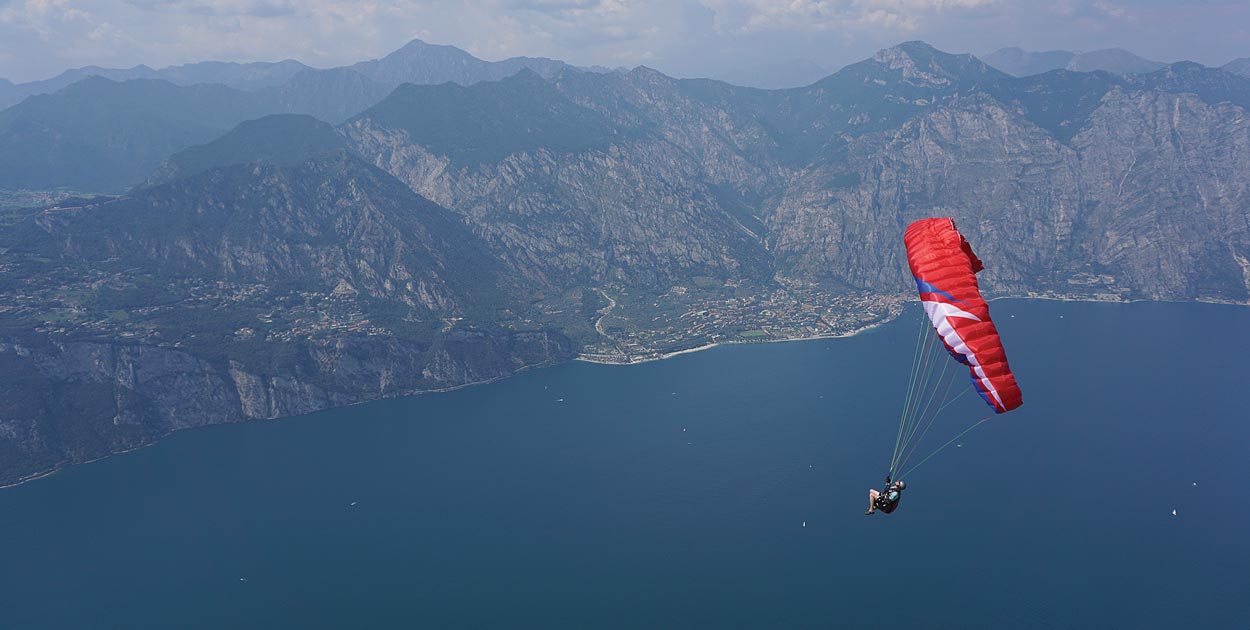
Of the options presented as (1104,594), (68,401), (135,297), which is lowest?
(1104,594)

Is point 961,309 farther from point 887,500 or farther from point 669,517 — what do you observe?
point 669,517

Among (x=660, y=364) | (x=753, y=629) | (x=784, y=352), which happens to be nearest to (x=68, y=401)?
(x=660, y=364)

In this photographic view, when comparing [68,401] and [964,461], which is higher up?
[68,401]

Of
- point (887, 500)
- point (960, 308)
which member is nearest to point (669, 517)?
point (887, 500)

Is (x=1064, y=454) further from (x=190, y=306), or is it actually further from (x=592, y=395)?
(x=190, y=306)

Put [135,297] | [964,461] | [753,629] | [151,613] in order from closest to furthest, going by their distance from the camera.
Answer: [753,629]
[151,613]
[964,461]
[135,297]

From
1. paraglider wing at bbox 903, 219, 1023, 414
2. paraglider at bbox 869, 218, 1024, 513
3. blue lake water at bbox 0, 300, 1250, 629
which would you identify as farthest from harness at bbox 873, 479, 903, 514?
blue lake water at bbox 0, 300, 1250, 629
